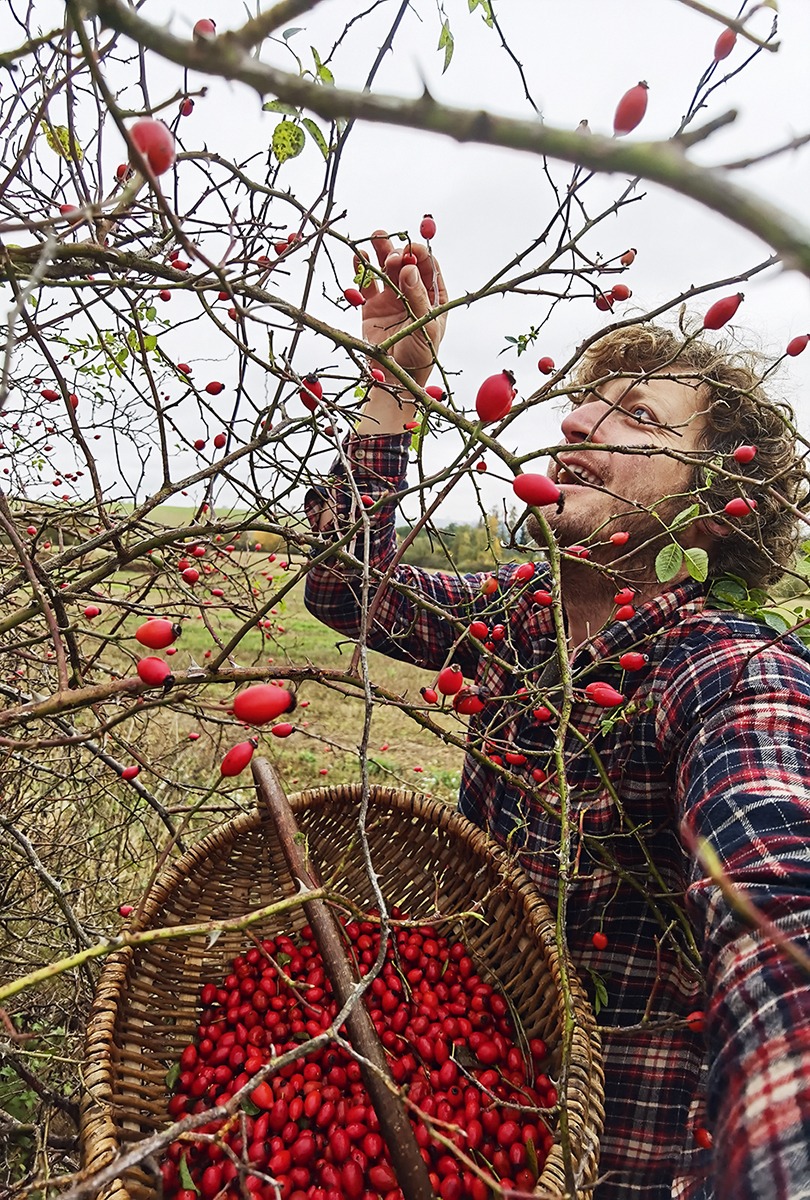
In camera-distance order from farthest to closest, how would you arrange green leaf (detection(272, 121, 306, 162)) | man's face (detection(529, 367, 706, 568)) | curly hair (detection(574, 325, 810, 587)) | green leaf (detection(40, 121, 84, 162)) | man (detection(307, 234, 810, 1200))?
curly hair (detection(574, 325, 810, 587)) < man's face (detection(529, 367, 706, 568)) < green leaf (detection(272, 121, 306, 162)) < green leaf (detection(40, 121, 84, 162)) < man (detection(307, 234, 810, 1200))

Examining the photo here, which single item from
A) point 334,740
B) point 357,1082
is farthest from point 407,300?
point 334,740

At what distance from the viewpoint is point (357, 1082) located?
157cm

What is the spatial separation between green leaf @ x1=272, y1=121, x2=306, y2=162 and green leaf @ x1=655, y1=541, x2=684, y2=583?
3.02 ft

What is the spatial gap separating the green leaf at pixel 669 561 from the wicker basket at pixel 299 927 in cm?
67

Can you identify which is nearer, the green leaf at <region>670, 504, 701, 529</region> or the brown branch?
the brown branch

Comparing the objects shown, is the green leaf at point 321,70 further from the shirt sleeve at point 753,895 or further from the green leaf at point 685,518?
the shirt sleeve at point 753,895

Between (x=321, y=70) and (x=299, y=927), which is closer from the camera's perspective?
(x=321, y=70)

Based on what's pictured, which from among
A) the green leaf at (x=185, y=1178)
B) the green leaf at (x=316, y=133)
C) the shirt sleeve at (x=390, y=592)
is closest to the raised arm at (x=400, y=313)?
the shirt sleeve at (x=390, y=592)

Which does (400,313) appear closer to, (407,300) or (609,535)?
(407,300)

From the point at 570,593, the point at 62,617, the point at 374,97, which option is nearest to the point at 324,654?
the point at 570,593

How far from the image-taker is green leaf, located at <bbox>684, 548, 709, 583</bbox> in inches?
53.1

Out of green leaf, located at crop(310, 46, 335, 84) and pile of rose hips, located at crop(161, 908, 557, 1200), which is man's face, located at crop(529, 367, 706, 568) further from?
pile of rose hips, located at crop(161, 908, 557, 1200)

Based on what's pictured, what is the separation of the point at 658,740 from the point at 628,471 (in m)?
0.73

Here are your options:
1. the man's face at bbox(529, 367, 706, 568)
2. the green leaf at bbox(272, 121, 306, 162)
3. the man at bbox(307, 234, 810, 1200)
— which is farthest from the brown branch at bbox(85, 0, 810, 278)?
the man's face at bbox(529, 367, 706, 568)
